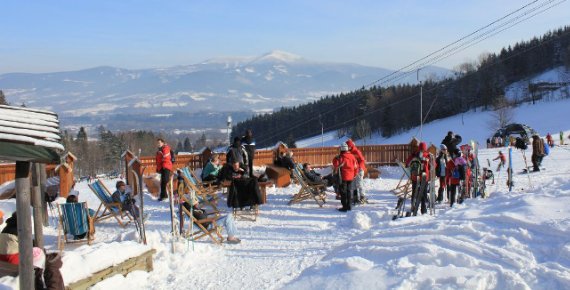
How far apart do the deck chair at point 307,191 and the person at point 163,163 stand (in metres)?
2.95

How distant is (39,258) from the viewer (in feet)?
17.7

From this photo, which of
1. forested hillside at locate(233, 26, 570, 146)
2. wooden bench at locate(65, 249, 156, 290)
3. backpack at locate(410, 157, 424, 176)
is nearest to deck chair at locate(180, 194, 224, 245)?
wooden bench at locate(65, 249, 156, 290)

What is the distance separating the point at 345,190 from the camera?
36.0ft

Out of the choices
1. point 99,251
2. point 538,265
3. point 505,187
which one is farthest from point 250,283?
point 505,187

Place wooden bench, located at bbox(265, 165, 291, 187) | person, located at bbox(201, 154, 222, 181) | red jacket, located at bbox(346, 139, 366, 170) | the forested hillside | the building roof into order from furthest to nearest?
the forested hillside, wooden bench, located at bbox(265, 165, 291, 187), person, located at bbox(201, 154, 222, 181), red jacket, located at bbox(346, 139, 366, 170), the building roof

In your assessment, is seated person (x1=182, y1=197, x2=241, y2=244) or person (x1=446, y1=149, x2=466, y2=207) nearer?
seated person (x1=182, y1=197, x2=241, y2=244)

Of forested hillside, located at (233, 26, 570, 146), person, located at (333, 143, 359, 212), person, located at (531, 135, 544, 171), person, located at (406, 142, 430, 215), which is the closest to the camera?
person, located at (406, 142, 430, 215)

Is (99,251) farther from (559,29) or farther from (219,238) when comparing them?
(559,29)

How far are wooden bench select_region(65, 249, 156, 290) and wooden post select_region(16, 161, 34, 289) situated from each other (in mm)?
869

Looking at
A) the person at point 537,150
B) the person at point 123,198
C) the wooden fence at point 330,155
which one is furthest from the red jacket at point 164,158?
the person at point 537,150

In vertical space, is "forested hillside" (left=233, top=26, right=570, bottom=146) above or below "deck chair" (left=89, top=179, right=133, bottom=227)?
above

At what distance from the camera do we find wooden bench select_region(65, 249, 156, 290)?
19.7 ft

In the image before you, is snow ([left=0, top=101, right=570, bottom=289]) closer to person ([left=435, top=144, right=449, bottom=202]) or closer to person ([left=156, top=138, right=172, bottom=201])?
person ([left=435, top=144, right=449, bottom=202])

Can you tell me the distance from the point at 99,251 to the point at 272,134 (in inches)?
3989
